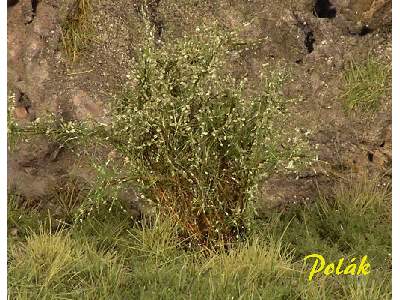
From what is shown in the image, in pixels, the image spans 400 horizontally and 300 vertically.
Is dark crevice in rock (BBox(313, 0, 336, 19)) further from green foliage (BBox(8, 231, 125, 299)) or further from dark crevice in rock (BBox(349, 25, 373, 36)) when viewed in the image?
green foliage (BBox(8, 231, 125, 299))

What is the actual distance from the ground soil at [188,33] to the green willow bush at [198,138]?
1.22m

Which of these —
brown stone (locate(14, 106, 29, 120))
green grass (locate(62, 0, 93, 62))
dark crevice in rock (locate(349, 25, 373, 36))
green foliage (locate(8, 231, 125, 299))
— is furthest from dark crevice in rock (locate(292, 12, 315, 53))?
green foliage (locate(8, 231, 125, 299))

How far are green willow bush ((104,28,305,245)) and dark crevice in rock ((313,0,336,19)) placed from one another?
1710mm

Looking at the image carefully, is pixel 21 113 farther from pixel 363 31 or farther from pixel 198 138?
pixel 363 31

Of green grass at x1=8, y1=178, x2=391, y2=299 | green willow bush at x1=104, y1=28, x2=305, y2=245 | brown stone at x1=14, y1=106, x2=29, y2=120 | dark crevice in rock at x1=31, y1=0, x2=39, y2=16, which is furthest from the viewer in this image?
dark crevice in rock at x1=31, y1=0, x2=39, y2=16

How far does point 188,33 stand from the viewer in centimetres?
746

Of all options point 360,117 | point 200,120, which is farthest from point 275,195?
point 200,120

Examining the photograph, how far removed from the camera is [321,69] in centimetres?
751

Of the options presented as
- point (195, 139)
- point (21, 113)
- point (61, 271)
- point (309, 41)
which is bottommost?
point (61, 271)

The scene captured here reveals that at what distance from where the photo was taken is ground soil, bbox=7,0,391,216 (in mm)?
7379

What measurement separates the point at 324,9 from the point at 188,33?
1443 millimetres

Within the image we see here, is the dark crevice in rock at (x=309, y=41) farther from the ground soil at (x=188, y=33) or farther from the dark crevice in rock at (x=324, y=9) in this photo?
the dark crevice in rock at (x=324, y=9)

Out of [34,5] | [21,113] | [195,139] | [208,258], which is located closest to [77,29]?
[34,5]

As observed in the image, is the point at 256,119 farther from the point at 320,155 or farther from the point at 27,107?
the point at 27,107
